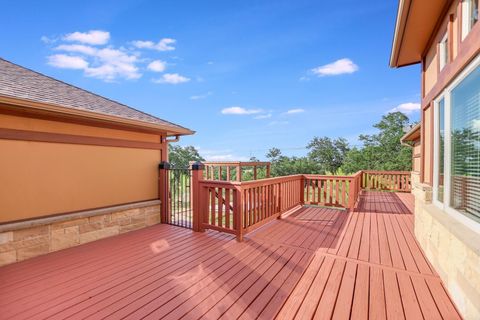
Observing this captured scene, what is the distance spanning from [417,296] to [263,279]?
1.55m

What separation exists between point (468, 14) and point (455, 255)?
7.65 ft

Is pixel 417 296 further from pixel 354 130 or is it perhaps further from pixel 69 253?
pixel 354 130

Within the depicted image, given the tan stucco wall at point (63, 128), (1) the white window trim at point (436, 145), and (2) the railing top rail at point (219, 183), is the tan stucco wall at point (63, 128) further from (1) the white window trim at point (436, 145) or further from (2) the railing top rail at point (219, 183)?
(1) the white window trim at point (436, 145)

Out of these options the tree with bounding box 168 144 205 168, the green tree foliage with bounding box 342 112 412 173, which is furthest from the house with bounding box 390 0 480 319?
the tree with bounding box 168 144 205 168

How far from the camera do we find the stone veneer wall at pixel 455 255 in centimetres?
174

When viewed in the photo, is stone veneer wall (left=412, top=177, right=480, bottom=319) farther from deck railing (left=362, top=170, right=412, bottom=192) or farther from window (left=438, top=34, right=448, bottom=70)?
deck railing (left=362, top=170, right=412, bottom=192)

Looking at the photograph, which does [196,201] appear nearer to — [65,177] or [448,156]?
[65,177]

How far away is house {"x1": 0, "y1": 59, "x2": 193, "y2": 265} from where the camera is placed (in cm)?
310

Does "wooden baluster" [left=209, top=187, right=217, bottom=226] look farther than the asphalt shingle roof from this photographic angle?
Yes

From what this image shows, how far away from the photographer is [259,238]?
3.98 metres

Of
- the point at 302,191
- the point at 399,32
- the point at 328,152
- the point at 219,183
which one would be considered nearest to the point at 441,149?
the point at 399,32

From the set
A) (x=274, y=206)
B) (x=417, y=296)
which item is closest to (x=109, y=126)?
(x=274, y=206)

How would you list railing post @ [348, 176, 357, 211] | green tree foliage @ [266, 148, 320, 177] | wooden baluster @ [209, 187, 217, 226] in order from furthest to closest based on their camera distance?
green tree foliage @ [266, 148, 320, 177] → railing post @ [348, 176, 357, 211] → wooden baluster @ [209, 187, 217, 226]

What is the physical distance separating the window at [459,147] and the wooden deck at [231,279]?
0.94 m
